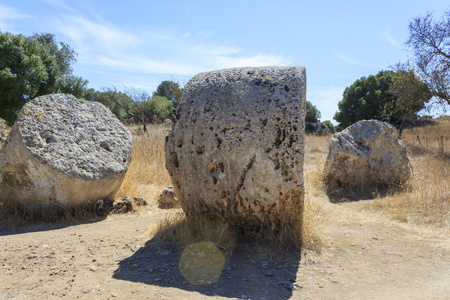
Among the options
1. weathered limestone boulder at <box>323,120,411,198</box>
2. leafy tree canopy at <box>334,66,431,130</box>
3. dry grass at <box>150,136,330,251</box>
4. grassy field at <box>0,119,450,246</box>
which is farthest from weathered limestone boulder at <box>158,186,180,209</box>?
leafy tree canopy at <box>334,66,431,130</box>

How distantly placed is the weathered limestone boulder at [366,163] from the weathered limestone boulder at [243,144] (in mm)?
3667

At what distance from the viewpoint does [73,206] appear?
4625mm

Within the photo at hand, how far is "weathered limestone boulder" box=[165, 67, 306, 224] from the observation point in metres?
3.18

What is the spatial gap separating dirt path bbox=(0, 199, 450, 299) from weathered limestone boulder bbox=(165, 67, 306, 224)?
534 mm

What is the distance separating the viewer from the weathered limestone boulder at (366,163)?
6.59m

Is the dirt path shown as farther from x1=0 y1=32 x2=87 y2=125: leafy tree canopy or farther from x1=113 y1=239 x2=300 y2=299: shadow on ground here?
x1=0 y1=32 x2=87 y2=125: leafy tree canopy

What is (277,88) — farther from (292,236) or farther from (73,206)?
(73,206)

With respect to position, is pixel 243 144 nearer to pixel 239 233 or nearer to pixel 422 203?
pixel 239 233

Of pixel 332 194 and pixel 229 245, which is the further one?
pixel 332 194

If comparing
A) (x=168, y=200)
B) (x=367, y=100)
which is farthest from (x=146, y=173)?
(x=367, y=100)

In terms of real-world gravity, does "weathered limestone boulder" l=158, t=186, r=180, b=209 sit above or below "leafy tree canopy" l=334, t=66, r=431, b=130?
below

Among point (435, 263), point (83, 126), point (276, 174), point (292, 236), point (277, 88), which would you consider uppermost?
point (277, 88)

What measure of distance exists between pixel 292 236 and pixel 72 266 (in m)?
2.16

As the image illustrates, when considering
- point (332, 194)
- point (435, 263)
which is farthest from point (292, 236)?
point (332, 194)
